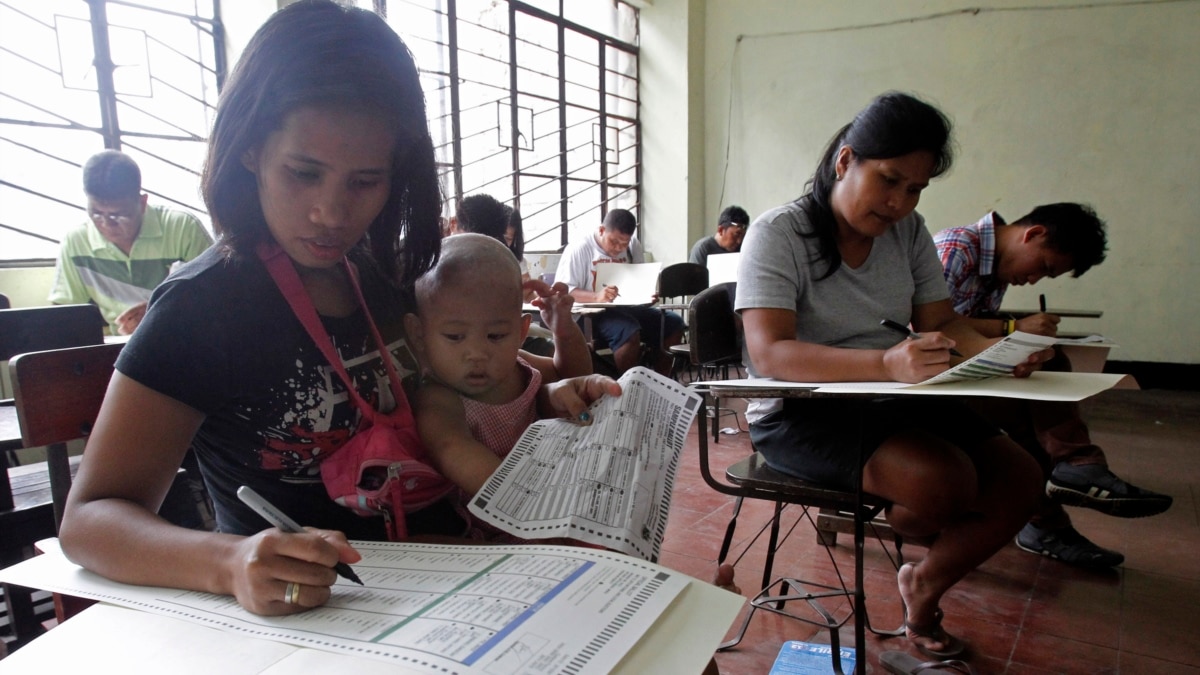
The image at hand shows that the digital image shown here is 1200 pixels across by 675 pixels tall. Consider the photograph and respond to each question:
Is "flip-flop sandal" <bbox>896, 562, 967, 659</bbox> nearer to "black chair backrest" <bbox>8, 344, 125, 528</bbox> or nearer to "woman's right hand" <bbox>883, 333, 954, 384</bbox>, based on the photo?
"woman's right hand" <bbox>883, 333, 954, 384</bbox>

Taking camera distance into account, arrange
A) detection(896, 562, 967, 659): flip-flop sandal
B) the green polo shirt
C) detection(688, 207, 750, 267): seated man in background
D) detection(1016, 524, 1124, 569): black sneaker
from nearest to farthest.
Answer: detection(896, 562, 967, 659): flip-flop sandal
detection(1016, 524, 1124, 569): black sneaker
the green polo shirt
detection(688, 207, 750, 267): seated man in background

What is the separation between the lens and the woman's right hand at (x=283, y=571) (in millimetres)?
518

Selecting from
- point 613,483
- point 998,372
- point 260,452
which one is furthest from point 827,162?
point 260,452

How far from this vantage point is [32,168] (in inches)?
117

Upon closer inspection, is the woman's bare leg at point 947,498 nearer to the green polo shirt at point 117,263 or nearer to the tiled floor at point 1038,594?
the tiled floor at point 1038,594

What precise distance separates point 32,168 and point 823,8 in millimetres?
6265

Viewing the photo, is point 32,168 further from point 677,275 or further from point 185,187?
point 677,275

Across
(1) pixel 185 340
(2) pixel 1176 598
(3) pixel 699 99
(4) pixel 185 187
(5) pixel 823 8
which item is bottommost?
(2) pixel 1176 598

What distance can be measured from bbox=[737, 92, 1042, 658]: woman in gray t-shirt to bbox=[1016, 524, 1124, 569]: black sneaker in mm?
840

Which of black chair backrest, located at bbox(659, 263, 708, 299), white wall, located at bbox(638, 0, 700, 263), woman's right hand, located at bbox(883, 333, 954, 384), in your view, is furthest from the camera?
white wall, located at bbox(638, 0, 700, 263)

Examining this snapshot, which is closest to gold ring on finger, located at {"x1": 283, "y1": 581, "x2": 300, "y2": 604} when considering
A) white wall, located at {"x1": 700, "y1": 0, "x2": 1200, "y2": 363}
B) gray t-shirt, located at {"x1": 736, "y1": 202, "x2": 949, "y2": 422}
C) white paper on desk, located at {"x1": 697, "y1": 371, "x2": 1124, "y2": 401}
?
white paper on desk, located at {"x1": 697, "y1": 371, "x2": 1124, "y2": 401}

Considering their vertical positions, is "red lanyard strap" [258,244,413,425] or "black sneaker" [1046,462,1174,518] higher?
"red lanyard strap" [258,244,413,425]

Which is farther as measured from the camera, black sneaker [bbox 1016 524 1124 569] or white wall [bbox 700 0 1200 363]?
white wall [bbox 700 0 1200 363]

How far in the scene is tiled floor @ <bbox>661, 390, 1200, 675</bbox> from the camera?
5.47ft
